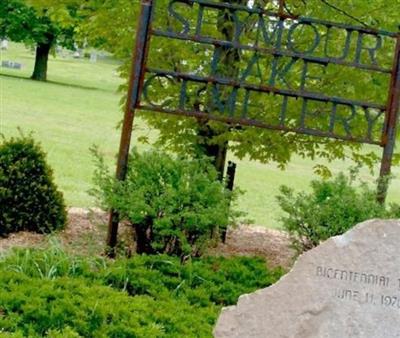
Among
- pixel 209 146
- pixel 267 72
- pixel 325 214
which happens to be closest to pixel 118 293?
pixel 325 214

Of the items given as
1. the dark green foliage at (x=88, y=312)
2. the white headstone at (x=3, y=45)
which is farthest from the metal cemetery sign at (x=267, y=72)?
the white headstone at (x=3, y=45)

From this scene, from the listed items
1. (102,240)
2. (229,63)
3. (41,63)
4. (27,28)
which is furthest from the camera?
(41,63)

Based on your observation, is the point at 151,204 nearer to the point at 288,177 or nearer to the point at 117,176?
the point at 117,176

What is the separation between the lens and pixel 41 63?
142 ft

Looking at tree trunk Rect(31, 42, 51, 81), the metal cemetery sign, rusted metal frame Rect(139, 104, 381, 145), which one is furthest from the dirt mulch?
tree trunk Rect(31, 42, 51, 81)

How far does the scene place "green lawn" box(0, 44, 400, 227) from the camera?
581 inches

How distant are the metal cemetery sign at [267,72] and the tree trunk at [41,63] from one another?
108 ft

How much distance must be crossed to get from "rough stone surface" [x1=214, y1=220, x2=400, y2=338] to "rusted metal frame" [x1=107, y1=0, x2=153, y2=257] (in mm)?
3553

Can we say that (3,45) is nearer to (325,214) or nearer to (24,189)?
(24,189)

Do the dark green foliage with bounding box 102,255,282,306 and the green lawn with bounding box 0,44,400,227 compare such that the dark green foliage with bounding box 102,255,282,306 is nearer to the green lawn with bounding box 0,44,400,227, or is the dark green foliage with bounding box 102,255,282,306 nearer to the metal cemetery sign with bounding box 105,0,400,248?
the metal cemetery sign with bounding box 105,0,400,248

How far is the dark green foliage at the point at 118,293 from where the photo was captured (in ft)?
18.6

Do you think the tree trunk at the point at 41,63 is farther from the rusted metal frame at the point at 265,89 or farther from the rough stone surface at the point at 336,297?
the rough stone surface at the point at 336,297

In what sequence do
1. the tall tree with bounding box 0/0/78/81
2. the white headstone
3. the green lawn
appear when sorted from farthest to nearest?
the white headstone, the tall tree with bounding box 0/0/78/81, the green lawn

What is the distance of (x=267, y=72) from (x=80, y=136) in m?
11.9
